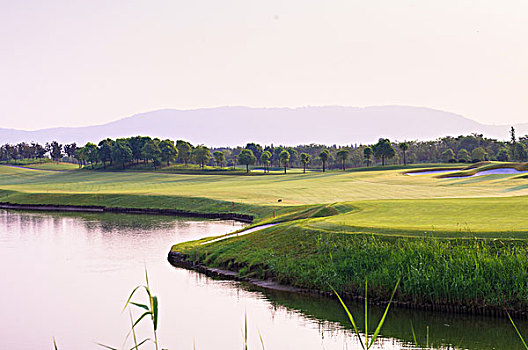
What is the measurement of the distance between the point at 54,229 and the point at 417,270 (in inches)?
1555

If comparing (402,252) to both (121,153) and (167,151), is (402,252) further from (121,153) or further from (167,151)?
(121,153)

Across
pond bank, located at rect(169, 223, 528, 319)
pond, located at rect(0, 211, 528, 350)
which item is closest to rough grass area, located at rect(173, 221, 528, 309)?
pond bank, located at rect(169, 223, 528, 319)

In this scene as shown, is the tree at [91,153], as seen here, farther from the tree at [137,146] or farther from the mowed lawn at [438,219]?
the mowed lawn at [438,219]

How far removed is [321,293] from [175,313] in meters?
6.99

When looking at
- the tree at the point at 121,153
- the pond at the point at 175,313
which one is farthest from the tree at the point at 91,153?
the pond at the point at 175,313

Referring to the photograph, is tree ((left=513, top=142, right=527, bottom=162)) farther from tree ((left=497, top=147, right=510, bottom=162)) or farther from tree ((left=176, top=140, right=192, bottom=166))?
tree ((left=176, top=140, right=192, bottom=166))

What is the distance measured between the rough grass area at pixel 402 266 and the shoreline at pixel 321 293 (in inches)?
7.4

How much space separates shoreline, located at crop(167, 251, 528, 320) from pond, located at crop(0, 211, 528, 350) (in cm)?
44

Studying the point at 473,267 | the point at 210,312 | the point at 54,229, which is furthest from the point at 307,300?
the point at 54,229

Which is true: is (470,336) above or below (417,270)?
below

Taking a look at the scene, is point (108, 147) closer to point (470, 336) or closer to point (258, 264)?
point (258, 264)

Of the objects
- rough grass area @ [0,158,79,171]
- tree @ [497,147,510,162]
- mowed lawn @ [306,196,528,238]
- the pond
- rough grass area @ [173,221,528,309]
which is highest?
rough grass area @ [0,158,79,171]

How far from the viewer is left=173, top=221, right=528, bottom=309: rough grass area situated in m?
23.8

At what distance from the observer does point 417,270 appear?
25.0 metres
